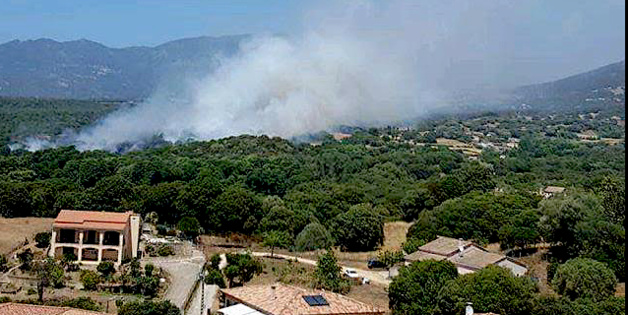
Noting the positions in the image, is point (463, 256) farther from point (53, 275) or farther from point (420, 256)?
point (53, 275)

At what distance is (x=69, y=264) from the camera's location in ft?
96.7

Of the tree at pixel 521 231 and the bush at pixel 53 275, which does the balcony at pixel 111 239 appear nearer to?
the bush at pixel 53 275

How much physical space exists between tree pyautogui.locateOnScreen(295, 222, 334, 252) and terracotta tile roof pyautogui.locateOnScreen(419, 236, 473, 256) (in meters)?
5.32

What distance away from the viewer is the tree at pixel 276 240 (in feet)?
111

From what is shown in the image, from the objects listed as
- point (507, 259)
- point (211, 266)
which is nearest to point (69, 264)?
point (211, 266)

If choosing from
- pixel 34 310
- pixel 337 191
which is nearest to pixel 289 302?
pixel 34 310

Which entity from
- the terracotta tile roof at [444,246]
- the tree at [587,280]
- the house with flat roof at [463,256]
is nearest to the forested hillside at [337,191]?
the terracotta tile roof at [444,246]

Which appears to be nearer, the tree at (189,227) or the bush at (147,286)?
the bush at (147,286)

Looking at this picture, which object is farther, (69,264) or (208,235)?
(208,235)

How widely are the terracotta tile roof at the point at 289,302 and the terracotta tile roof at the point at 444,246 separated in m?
9.56

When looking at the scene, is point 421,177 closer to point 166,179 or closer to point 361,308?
point 166,179

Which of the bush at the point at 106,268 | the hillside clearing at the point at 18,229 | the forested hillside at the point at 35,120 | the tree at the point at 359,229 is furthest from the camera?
the forested hillside at the point at 35,120

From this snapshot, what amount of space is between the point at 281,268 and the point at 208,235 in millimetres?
8579

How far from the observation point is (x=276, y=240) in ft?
113
